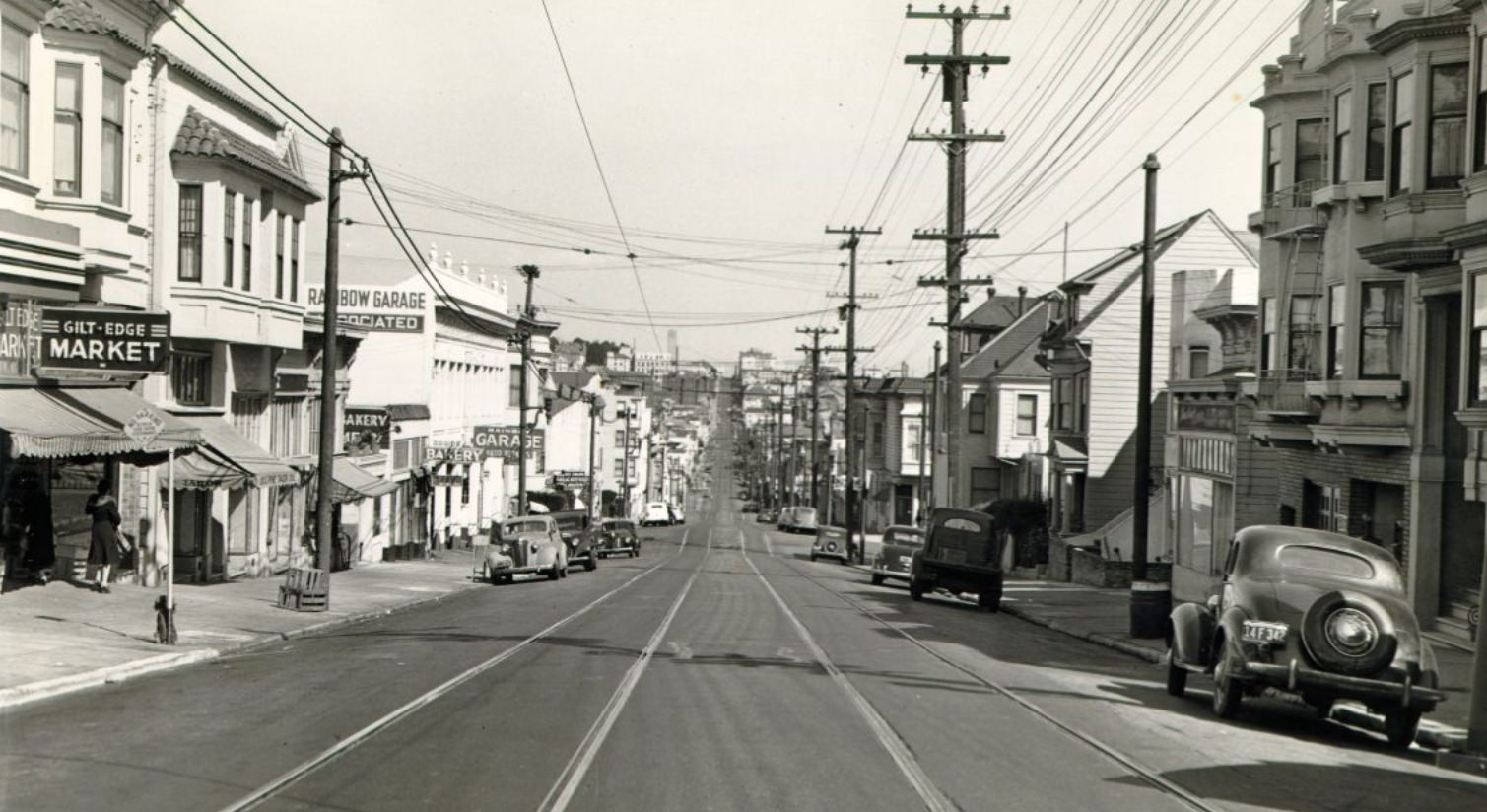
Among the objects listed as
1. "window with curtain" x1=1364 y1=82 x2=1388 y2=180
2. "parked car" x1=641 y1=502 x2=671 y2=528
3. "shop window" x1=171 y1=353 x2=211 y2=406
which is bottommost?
"parked car" x1=641 y1=502 x2=671 y2=528

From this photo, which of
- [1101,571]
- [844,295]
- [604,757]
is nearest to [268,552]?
[1101,571]

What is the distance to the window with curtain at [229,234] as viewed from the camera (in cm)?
2927

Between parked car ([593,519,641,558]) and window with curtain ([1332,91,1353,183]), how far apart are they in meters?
36.2

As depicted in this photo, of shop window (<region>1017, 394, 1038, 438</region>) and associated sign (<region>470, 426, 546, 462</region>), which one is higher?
shop window (<region>1017, 394, 1038, 438</region>)

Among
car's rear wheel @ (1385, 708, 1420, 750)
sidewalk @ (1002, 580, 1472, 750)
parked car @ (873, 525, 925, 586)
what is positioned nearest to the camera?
car's rear wheel @ (1385, 708, 1420, 750)

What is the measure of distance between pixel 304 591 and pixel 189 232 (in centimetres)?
776

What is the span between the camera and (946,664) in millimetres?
19859

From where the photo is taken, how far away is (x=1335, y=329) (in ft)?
89.9

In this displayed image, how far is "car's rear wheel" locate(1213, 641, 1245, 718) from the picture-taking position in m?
15.2

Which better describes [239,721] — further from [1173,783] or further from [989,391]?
[989,391]

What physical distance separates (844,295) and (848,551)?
12527 millimetres

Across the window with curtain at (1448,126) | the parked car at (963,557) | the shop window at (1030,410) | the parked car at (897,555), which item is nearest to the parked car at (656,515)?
the shop window at (1030,410)

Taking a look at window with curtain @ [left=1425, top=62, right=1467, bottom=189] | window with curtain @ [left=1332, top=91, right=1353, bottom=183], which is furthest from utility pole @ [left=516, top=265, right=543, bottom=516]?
window with curtain @ [left=1425, top=62, right=1467, bottom=189]

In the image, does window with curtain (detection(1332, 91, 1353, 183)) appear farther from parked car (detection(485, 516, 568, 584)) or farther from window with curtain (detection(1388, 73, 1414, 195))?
parked car (detection(485, 516, 568, 584))
